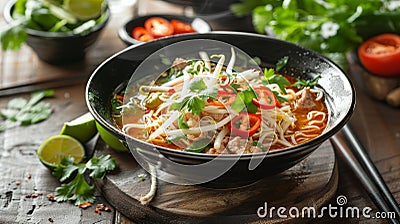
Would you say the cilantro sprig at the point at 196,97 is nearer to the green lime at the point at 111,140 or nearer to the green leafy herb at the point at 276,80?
the green leafy herb at the point at 276,80

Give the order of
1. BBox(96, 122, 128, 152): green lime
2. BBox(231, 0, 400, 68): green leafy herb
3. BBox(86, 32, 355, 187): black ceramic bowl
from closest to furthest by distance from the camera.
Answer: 1. BBox(86, 32, 355, 187): black ceramic bowl
2. BBox(96, 122, 128, 152): green lime
3. BBox(231, 0, 400, 68): green leafy herb

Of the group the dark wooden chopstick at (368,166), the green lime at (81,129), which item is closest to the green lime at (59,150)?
the green lime at (81,129)

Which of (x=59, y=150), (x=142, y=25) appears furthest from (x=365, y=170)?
(x=142, y=25)

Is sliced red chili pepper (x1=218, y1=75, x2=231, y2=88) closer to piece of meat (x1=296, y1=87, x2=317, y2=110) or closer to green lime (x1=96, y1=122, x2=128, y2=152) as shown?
piece of meat (x1=296, y1=87, x2=317, y2=110)

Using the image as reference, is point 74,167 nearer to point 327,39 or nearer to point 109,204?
point 109,204

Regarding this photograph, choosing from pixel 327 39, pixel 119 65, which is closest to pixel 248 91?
pixel 119 65

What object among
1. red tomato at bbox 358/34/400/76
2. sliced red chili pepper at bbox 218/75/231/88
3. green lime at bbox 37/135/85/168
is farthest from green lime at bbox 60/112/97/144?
red tomato at bbox 358/34/400/76

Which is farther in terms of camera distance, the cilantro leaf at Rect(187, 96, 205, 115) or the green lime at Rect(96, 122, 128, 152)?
the green lime at Rect(96, 122, 128, 152)
